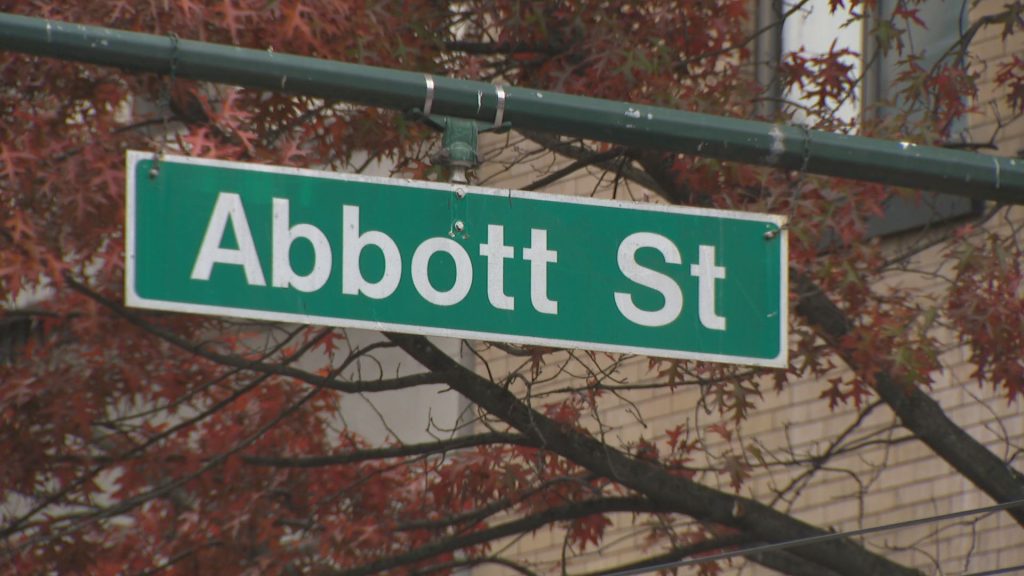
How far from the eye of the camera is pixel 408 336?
6.87 m

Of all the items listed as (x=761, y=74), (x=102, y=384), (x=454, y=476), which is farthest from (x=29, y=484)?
(x=761, y=74)

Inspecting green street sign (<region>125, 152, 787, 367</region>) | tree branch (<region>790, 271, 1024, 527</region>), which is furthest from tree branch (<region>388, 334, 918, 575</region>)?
green street sign (<region>125, 152, 787, 367</region>)

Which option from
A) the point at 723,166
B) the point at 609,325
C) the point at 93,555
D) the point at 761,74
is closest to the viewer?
the point at 609,325

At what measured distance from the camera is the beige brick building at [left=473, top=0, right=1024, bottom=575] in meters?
8.54

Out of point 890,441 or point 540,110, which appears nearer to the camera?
point 540,110

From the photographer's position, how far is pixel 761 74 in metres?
11.0

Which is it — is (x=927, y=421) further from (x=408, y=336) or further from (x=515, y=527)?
(x=408, y=336)

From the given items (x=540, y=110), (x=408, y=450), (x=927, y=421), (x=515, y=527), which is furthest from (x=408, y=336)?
(x=540, y=110)

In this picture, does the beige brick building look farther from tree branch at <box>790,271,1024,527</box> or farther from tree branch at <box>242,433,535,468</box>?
tree branch at <box>242,433,535,468</box>

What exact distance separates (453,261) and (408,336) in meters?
2.44

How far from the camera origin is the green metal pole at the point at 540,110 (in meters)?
4.33

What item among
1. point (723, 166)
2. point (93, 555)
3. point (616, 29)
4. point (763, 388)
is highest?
point (616, 29)

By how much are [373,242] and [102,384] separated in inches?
158

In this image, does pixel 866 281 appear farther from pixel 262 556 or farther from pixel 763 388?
pixel 262 556
